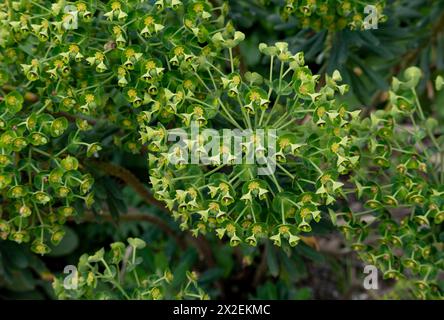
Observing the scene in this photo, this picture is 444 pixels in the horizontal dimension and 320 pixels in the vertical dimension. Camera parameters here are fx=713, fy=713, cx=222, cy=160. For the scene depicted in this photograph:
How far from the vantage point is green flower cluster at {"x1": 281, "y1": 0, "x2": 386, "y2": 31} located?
1674 mm

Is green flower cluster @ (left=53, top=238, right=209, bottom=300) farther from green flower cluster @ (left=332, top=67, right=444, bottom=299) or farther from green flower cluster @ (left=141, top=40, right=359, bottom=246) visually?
green flower cluster @ (left=332, top=67, right=444, bottom=299)

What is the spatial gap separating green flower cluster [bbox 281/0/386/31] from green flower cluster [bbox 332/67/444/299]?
19 centimetres

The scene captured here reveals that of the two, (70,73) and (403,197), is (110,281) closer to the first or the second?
(70,73)

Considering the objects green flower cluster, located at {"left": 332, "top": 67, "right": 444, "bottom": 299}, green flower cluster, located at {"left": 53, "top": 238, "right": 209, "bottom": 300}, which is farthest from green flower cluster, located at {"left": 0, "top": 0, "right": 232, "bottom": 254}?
green flower cluster, located at {"left": 332, "top": 67, "right": 444, "bottom": 299}

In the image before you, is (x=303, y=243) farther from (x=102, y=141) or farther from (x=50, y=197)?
(x=50, y=197)

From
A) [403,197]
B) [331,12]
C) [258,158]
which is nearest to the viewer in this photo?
[258,158]

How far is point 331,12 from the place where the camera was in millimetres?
1766

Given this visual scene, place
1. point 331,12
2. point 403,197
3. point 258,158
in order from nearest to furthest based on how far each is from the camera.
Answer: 1. point 258,158
2. point 403,197
3. point 331,12

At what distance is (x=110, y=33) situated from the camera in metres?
1.55

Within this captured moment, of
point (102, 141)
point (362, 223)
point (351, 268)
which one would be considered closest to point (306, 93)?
point (362, 223)

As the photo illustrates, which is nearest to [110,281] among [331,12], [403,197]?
[403,197]

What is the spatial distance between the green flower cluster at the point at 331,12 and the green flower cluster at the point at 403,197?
0.19 metres

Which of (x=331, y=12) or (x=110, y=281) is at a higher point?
(x=331, y=12)

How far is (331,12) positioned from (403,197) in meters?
0.51
